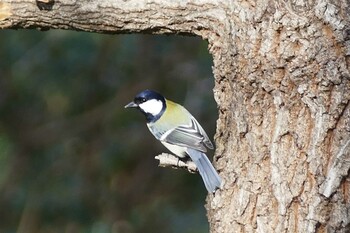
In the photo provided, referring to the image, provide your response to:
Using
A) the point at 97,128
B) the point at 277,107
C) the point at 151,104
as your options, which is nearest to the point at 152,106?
the point at 151,104

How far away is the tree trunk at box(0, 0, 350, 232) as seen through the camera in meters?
2.57

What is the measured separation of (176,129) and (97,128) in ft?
8.89

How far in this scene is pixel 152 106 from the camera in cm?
384

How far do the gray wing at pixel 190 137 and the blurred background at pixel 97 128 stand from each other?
2466mm

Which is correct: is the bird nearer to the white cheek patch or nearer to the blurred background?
the white cheek patch

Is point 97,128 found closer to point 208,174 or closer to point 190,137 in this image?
point 190,137

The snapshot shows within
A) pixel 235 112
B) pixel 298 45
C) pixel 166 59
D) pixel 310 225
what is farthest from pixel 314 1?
pixel 166 59

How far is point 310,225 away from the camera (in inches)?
103

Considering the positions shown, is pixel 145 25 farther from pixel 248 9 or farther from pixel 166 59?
pixel 166 59

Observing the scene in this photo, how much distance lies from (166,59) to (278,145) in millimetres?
3722

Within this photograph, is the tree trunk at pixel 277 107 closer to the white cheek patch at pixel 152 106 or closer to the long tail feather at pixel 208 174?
the long tail feather at pixel 208 174

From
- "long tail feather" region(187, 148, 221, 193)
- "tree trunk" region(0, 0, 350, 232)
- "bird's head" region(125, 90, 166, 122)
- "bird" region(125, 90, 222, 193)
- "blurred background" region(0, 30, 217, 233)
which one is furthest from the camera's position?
"blurred background" region(0, 30, 217, 233)

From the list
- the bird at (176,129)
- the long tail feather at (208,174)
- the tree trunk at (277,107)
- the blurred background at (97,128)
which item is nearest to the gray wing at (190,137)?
the bird at (176,129)

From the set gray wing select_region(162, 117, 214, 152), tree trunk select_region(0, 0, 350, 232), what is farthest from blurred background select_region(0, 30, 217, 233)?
tree trunk select_region(0, 0, 350, 232)
